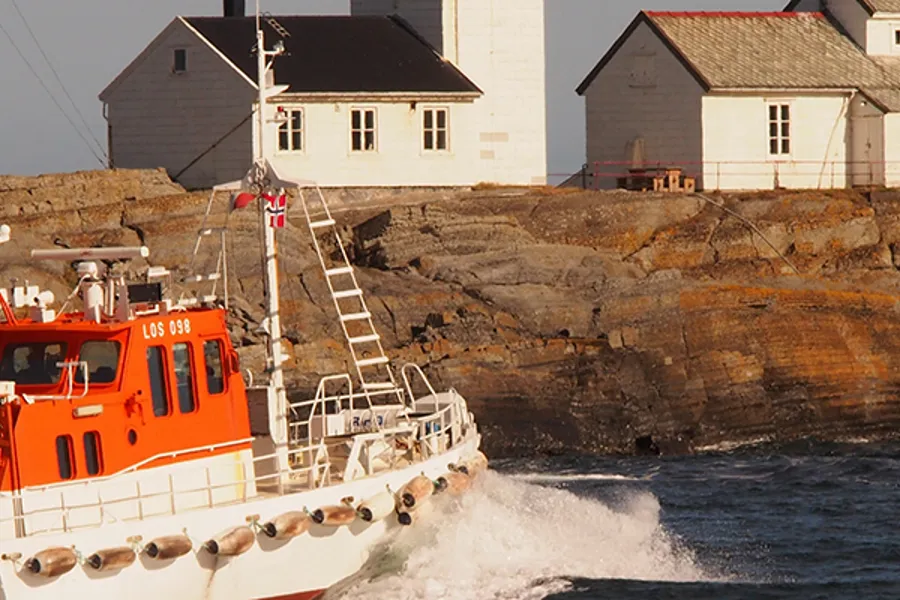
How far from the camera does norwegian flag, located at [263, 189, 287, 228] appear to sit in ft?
85.4

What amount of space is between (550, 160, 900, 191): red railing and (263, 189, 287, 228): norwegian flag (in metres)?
25.6

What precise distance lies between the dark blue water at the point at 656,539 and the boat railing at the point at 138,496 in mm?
1752

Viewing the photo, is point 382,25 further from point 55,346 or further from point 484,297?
point 55,346

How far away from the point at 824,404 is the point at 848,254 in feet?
18.7

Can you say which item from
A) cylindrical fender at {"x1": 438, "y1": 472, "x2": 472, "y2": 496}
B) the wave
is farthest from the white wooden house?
cylindrical fender at {"x1": 438, "y1": 472, "x2": 472, "y2": 496}

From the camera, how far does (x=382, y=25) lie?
169 feet

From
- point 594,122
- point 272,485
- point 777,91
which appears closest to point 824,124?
point 777,91

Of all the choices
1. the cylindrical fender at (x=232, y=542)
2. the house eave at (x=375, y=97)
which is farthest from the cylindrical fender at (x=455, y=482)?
the house eave at (x=375, y=97)

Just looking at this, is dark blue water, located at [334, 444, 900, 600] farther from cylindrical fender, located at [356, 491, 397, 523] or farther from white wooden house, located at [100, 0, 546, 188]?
white wooden house, located at [100, 0, 546, 188]

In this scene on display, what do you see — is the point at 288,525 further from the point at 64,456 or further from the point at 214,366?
the point at 64,456

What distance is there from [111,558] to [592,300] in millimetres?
21031

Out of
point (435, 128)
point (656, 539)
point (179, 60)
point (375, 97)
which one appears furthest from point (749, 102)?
point (656, 539)

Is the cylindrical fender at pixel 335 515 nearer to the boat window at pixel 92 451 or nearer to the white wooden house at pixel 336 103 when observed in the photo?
the boat window at pixel 92 451

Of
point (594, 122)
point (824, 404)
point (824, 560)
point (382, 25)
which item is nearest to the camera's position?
point (824, 560)
